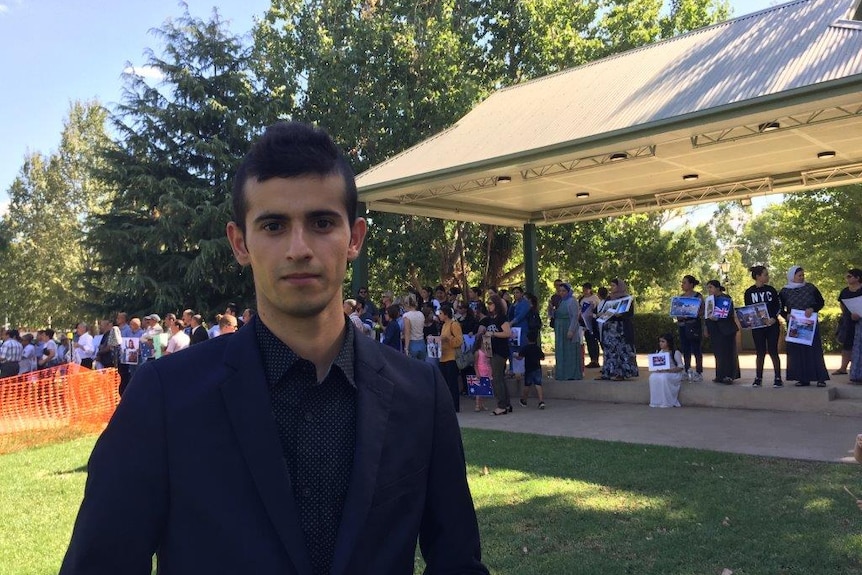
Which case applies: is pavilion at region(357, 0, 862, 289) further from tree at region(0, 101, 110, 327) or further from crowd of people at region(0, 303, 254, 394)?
tree at region(0, 101, 110, 327)

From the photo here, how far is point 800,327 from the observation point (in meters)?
10.3

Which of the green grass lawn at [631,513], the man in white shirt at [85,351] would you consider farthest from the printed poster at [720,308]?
the man in white shirt at [85,351]

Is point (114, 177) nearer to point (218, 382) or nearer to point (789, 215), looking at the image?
point (789, 215)

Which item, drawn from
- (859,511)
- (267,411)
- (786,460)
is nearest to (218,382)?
(267,411)

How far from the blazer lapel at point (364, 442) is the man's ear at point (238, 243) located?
342 mm

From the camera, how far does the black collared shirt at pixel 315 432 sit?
1.45 metres

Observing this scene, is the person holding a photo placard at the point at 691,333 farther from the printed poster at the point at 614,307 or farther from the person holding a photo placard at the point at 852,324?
the person holding a photo placard at the point at 852,324

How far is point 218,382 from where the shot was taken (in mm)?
1460

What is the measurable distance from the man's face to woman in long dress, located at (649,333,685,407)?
1049 centimetres

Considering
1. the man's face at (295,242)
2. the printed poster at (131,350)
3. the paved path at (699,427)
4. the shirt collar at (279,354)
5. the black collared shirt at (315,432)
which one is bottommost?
the paved path at (699,427)

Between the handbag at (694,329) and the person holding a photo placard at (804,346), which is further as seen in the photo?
the handbag at (694,329)

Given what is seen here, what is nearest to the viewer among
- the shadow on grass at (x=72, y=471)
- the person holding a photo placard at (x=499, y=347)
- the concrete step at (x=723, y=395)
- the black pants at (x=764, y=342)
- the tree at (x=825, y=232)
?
the shadow on grass at (x=72, y=471)

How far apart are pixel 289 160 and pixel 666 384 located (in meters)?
10.7

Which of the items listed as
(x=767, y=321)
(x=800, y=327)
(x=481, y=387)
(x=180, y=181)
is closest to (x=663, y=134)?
(x=767, y=321)
